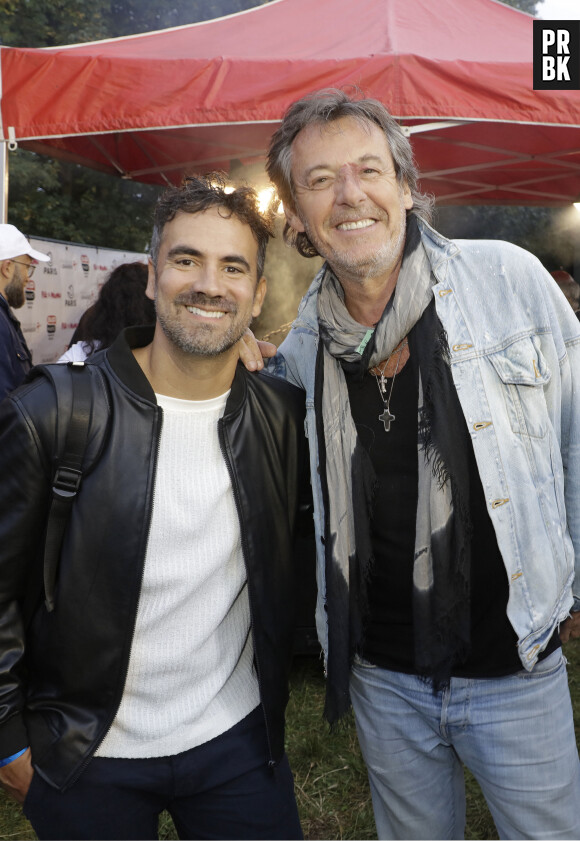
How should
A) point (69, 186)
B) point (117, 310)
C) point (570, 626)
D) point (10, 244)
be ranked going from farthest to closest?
point (69, 186)
point (10, 244)
point (117, 310)
point (570, 626)

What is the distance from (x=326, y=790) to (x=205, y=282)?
2365 millimetres

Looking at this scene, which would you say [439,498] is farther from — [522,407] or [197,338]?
[197,338]

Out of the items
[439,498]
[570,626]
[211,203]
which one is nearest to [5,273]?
[211,203]

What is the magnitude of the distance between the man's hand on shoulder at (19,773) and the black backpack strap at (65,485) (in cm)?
36

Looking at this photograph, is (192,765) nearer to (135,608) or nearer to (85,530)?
(135,608)

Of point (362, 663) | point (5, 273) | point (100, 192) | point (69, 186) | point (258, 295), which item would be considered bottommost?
point (362, 663)

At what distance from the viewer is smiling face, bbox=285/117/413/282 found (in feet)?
6.45

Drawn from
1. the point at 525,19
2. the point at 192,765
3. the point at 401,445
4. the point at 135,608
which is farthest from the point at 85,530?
the point at 525,19

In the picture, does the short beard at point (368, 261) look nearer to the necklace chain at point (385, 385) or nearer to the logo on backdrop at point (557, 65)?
the necklace chain at point (385, 385)

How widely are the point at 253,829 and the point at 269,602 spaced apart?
0.55m

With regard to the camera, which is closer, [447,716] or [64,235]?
[447,716]

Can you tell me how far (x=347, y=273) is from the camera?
1987 millimetres

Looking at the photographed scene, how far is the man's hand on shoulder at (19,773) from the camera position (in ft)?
5.53

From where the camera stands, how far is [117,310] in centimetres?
384
